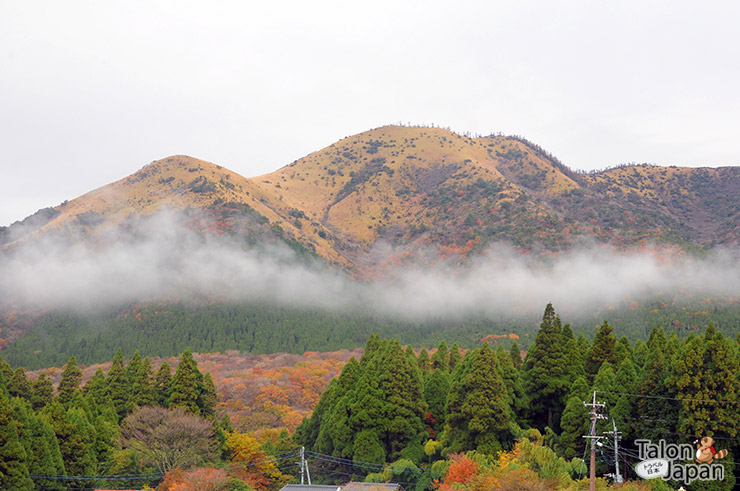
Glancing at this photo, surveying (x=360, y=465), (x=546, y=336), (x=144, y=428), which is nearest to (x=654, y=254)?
(x=546, y=336)

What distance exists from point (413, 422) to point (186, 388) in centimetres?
1908

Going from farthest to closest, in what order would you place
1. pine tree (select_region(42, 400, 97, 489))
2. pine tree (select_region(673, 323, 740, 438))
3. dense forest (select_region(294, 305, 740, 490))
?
pine tree (select_region(42, 400, 97, 489)), dense forest (select_region(294, 305, 740, 490)), pine tree (select_region(673, 323, 740, 438))

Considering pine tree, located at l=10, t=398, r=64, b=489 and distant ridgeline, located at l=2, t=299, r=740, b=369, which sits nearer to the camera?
pine tree, located at l=10, t=398, r=64, b=489

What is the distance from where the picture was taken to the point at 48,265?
156875 mm

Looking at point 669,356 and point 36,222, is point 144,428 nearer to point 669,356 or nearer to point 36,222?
point 669,356

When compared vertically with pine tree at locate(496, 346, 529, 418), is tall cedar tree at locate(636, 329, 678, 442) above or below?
above

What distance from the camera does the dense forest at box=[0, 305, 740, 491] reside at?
1223 inches

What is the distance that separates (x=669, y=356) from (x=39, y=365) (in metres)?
112

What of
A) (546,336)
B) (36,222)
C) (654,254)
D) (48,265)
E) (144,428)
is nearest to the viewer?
(144,428)

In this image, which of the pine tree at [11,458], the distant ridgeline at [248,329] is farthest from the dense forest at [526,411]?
the distant ridgeline at [248,329]

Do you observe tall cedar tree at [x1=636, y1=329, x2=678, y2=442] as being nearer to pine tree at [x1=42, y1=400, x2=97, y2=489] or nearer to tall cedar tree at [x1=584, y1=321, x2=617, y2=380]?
tall cedar tree at [x1=584, y1=321, x2=617, y2=380]

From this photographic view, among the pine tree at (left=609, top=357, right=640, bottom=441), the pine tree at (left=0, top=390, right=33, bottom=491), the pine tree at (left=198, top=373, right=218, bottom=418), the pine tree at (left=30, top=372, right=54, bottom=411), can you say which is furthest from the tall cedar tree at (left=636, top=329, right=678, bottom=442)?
the pine tree at (left=30, top=372, right=54, bottom=411)

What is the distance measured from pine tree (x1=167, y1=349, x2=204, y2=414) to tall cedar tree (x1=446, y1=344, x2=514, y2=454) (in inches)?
839

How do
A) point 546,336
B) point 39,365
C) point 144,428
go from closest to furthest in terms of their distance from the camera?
point 144,428
point 546,336
point 39,365
